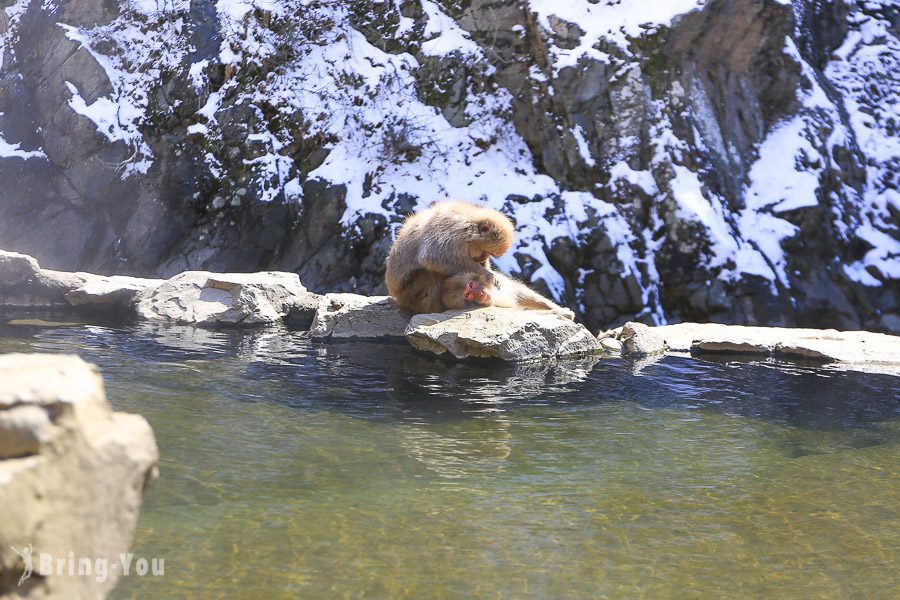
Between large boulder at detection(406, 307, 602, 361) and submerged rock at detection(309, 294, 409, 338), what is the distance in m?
0.70

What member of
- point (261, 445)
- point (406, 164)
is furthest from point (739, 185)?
point (261, 445)

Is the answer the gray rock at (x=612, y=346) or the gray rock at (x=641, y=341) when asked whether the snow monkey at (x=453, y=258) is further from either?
the gray rock at (x=641, y=341)

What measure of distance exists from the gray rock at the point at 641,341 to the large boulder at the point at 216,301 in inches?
128

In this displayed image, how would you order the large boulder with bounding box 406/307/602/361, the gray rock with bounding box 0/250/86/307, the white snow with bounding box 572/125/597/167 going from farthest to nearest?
the white snow with bounding box 572/125/597/167
the gray rock with bounding box 0/250/86/307
the large boulder with bounding box 406/307/602/361

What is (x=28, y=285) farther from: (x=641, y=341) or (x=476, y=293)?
(x=641, y=341)

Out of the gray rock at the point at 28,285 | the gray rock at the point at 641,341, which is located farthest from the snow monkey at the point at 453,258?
the gray rock at the point at 28,285

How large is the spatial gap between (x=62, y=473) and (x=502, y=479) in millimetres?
2316

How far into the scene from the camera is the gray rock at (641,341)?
22.4 ft

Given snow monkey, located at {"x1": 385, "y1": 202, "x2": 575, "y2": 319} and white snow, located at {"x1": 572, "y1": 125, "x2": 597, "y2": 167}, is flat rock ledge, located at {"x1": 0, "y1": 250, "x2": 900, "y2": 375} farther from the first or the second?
white snow, located at {"x1": 572, "y1": 125, "x2": 597, "y2": 167}

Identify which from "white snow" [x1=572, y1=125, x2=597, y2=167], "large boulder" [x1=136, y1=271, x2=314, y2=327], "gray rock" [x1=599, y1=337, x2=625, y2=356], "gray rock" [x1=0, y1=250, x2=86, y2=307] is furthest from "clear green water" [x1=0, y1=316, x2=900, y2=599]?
"white snow" [x1=572, y1=125, x2=597, y2=167]

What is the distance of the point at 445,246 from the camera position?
248 inches

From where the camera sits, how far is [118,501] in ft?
5.42

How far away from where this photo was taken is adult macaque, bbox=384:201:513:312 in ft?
20.7

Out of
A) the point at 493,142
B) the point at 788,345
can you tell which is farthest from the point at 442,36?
the point at 788,345
